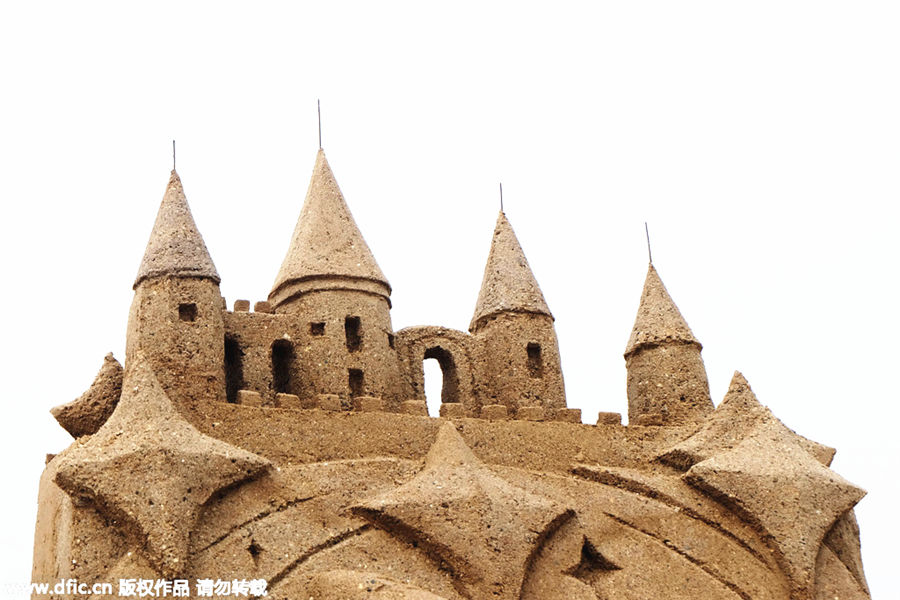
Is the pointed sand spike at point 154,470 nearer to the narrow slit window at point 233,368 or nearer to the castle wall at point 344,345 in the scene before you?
the narrow slit window at point 233,368

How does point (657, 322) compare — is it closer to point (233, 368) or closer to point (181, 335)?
point (233, 368)

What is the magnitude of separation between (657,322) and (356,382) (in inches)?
237

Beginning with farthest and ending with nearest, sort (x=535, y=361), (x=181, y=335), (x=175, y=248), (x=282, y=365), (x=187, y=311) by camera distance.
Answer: (x=535, y=361) < (x=282, y=365) < (x=175, y=248) < (x=187, y=311) < (x=181, y=335)

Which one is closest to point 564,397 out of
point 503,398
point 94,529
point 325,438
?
point 503,398

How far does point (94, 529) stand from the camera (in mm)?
18094

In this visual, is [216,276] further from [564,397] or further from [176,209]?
[564,397]

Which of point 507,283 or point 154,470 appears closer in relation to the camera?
point 154,470

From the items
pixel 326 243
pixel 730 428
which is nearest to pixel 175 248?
pixel 326 243

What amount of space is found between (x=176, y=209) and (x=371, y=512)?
6.12 meters

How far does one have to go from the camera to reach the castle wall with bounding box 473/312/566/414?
77.9ft

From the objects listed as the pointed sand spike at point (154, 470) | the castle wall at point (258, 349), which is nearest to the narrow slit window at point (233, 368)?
the castle wall at point (258, 349)

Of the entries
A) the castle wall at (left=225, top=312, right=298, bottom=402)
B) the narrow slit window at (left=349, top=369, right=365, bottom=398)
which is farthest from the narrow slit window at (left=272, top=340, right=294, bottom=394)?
the narrow slit window at (left=349, top=369, right=365, bottom=398)

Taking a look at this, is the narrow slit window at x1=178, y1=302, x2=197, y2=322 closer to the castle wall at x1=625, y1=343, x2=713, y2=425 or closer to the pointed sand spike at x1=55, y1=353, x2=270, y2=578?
the pointed sand spike at x1=55, y1=353, x2=270, y2=578

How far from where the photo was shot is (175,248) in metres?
21.2
